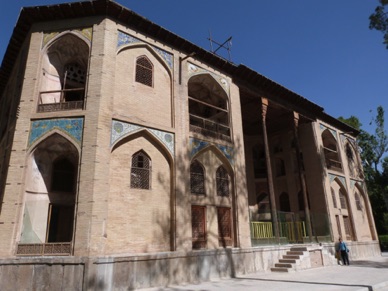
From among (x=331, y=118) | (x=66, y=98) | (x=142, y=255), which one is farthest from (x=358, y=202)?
(x=66, y=98)

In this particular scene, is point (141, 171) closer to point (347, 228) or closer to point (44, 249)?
point (44, 249)

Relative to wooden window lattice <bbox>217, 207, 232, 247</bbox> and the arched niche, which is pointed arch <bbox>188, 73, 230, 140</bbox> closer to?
wooden window lattice <bbox>217, 207, 232, 247</bbox>

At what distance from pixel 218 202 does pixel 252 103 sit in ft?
23.1

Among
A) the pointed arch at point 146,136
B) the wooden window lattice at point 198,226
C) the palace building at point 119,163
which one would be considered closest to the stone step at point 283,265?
the palace building at point 119,163

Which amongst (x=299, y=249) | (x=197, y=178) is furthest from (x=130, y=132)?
(x=299, y=249)

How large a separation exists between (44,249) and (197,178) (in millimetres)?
5956

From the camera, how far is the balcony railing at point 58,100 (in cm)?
1055

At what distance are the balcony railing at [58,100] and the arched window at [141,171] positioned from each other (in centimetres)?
254

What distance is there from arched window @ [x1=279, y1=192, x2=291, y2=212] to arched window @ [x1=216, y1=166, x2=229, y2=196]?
8.37 m

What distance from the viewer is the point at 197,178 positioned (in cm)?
1270

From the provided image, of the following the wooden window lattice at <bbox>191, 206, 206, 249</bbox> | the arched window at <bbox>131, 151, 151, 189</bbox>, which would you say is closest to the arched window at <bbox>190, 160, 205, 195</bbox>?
the wooden window lattice at <bbox>191, 206, 206, 249</bbox>

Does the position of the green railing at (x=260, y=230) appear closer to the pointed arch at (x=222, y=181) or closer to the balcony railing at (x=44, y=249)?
the pointed arch at (x=222, y=181)

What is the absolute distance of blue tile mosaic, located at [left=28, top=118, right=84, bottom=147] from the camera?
10039 mm

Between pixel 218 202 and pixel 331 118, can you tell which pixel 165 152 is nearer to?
pixel 218 202
